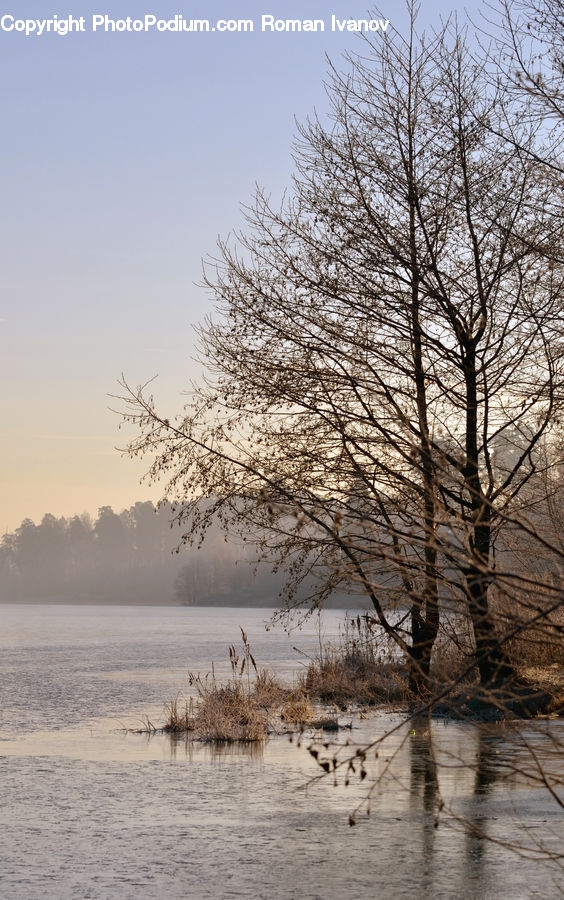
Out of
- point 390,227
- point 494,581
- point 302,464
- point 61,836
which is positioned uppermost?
point 390,227

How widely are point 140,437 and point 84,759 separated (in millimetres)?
4925

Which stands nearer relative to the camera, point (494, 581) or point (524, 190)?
point (494, 581)

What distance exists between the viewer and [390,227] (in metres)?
18.2

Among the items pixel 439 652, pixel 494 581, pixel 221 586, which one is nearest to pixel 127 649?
pixel 439 652

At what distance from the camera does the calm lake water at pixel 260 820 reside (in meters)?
8.36

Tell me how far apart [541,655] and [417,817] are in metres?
12.2

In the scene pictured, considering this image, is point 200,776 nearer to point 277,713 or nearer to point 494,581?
point 277,713

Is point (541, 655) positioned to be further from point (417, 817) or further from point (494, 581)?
point (494, 581)

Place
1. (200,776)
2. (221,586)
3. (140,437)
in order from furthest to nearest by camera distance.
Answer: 1. (221,586)
2. (140,437)
3. (200,776)

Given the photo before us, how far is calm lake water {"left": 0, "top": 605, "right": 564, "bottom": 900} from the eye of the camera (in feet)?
27.4

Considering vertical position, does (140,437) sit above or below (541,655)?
above

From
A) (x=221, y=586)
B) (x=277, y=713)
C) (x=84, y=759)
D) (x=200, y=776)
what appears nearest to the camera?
(x=200, y=776)

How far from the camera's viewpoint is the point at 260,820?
10.8 m

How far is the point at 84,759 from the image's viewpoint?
1545 centimetres
